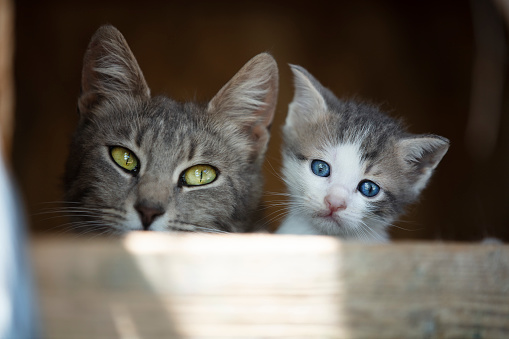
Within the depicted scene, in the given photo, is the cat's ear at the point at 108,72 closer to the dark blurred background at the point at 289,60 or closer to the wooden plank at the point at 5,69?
the wooden plank at the point at 5,69

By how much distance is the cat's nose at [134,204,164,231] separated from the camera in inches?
61.2

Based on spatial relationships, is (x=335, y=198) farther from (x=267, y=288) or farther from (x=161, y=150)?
(x=267, y=288)

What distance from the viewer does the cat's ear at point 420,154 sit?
1.88 m

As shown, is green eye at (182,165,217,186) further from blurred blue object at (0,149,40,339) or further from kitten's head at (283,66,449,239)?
blurred blue object at (0,149,40,339)

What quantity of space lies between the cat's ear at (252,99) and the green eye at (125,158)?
0.33 meters

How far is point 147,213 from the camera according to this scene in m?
1.56

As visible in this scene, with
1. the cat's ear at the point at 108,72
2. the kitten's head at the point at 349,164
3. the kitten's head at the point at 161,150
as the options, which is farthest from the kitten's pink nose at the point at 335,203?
the cat's ear at the point at 108,72

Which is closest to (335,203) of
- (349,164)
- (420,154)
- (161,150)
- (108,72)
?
(349,164)

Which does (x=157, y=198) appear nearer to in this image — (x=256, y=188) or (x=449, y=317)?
(x=256, y=188)

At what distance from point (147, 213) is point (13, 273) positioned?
2.19ft

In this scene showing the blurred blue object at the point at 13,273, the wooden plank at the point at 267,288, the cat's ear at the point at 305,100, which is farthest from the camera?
the cat's ear at the point at 305,100

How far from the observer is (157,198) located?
158 centimetres

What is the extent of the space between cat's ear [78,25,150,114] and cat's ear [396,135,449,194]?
928 millimetres

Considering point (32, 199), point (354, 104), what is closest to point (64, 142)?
point (32, 199)
